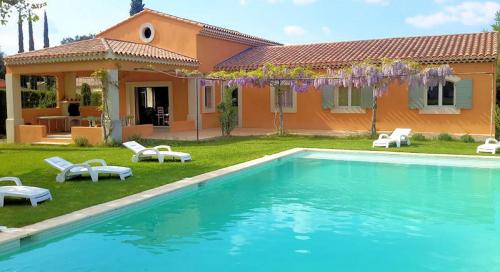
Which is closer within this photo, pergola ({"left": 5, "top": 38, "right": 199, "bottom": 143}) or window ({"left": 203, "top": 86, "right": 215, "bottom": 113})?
pergola ({"left": 5, "top": 38, "right": 199, "bottom": 143})

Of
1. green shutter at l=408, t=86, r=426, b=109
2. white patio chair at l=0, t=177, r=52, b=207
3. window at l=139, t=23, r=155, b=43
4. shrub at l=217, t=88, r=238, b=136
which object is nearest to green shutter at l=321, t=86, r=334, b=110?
green shutter at l=408, t=86, r=426, b=109

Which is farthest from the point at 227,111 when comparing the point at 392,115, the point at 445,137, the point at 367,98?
the point at 445,137

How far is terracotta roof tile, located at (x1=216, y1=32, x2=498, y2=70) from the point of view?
18750 mm

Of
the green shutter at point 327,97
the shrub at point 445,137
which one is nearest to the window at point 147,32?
the green shutter at point 327,97

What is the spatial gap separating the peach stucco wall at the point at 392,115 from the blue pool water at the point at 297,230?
25.6ft

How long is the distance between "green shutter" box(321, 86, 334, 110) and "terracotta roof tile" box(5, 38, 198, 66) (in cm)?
630

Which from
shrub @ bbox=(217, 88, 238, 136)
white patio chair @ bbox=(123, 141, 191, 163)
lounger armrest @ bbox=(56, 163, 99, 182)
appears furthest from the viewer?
shrub @ bbox=(217, 88, 238, 136)

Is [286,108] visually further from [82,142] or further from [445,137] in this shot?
[82,142]

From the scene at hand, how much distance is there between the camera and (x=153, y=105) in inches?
980

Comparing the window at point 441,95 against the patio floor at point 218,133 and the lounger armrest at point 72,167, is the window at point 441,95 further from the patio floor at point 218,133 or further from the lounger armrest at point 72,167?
the lounger armrest at point 72,167

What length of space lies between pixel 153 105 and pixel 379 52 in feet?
37.0

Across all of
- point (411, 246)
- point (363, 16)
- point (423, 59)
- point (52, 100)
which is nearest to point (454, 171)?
point (411, 246)

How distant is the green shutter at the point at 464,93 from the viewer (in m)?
18.5

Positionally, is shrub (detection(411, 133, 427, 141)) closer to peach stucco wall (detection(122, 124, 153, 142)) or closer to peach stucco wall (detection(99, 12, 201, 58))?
peach stucco wall (detection(122, 124, 153, 142))
